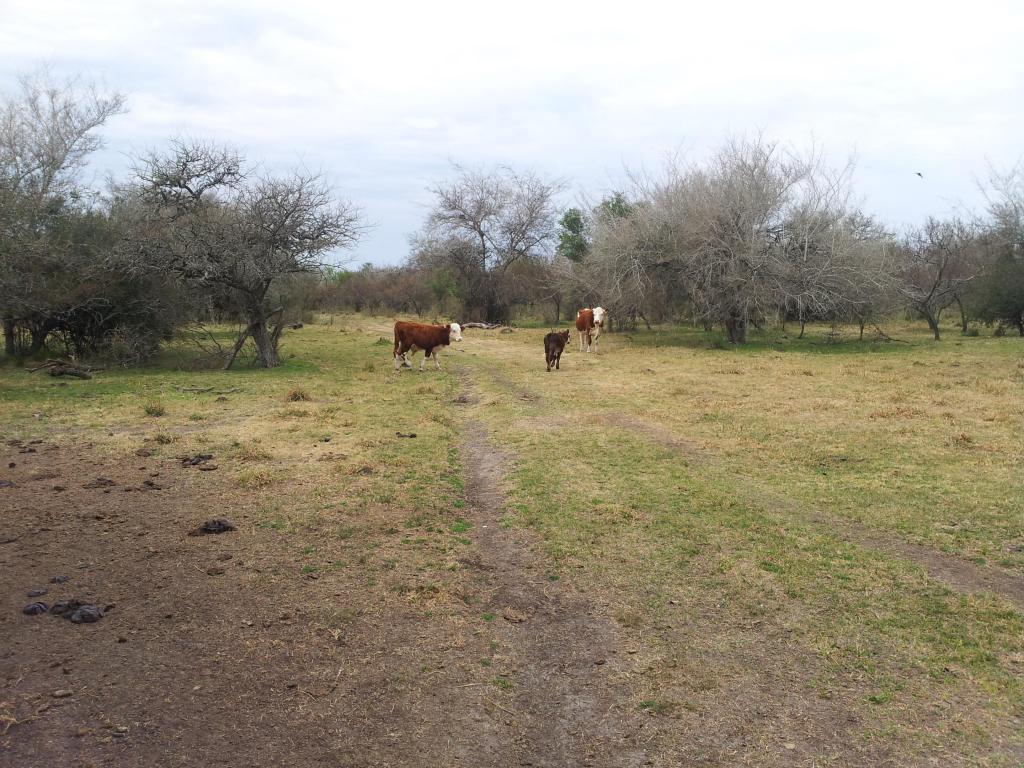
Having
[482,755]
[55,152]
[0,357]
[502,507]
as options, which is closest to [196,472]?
[502,507]

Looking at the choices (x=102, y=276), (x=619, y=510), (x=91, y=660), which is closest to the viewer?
(x=91, y=660)

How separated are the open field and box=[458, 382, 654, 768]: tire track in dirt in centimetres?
2

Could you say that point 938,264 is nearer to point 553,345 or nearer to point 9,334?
point 553,345

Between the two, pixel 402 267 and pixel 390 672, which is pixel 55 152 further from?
pixel 402 267

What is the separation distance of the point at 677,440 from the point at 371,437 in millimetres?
3975

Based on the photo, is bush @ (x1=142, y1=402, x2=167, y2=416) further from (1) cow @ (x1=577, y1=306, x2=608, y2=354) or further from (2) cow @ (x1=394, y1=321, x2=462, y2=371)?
(1) cow @ (x1=577, y1=306, x2=608, y2=354)

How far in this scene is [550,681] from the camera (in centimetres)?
383

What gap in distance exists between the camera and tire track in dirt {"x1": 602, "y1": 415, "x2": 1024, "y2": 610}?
4.84 m

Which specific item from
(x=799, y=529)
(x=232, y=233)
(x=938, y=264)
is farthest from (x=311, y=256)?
(x=938, y=264)

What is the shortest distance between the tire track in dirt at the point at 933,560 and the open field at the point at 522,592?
0.09 ft

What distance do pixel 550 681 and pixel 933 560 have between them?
322 centimetres

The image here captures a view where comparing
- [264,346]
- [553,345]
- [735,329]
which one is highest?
[735,329]

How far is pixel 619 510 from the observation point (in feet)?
21.3

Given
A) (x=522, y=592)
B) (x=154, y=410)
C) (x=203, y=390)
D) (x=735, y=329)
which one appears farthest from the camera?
(x=735, y=329)
